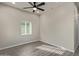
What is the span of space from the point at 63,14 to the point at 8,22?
334cm

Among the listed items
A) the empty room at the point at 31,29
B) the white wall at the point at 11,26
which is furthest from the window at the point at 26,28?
the white wall at the point at 11,26

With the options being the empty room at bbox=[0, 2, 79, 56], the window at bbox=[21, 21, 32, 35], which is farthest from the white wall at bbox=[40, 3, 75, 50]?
the window at bbox=[21, 21, 32, 35]

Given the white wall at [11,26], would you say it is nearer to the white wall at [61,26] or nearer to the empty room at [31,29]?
the empty room at [31,29]

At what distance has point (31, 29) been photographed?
253 inches

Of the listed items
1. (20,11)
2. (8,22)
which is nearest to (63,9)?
(20,11)

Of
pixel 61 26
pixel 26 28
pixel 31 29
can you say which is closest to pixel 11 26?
pixel 26 28

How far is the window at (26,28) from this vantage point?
18.9ft

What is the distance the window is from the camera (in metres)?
5.77

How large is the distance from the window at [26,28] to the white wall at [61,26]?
165 cm

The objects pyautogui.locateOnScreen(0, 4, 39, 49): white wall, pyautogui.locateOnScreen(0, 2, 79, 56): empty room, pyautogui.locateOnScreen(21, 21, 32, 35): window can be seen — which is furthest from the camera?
pyautogui.locateOnScreen(21, 21, 32, 35): window

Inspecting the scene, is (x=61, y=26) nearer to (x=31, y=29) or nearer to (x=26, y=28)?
(x=31, y=29)

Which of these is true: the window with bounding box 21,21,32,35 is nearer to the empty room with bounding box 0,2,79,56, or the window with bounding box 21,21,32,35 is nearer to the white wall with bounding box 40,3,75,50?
the empty room with bounding box 0,2,79,56

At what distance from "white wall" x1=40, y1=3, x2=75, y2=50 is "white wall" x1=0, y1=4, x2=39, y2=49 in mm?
1944

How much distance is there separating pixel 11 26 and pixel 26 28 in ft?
5.19
